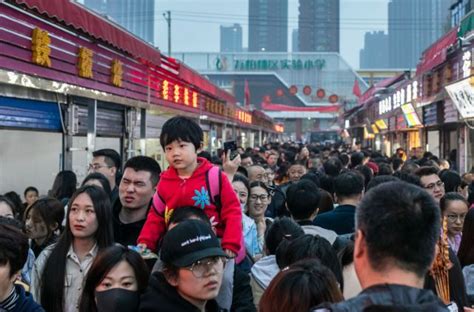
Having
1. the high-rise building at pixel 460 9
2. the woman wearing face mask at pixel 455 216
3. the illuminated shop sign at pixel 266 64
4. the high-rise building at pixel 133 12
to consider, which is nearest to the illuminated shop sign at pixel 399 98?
the high-rise building at pixel 460 9

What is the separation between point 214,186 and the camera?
4219 millimetres

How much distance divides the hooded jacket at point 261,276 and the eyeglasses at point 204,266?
1.02m

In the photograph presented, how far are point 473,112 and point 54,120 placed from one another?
7780 millimetres

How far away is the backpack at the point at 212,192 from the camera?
419 cm

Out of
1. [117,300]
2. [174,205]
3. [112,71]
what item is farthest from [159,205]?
[112,71]

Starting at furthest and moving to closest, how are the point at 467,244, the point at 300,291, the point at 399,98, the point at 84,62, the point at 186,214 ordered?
the point at 399,98, the point at 84,62, the point at 467,244, the point at 186,214, the point at 300,291

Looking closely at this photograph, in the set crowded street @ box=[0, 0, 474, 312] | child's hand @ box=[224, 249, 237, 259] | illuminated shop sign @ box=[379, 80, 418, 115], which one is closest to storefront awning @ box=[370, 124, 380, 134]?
illuminated shop sign @ box=[379, 80, 418, 115]

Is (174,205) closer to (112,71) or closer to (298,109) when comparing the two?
(112,71)

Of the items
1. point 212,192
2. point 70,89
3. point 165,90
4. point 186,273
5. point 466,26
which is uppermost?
point 466,26

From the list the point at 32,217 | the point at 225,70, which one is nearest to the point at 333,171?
the point at 32,217

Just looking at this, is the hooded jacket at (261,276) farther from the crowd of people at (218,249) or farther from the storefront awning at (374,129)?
the storefront awning at (374,129)

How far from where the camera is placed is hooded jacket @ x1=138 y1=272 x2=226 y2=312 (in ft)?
9.24

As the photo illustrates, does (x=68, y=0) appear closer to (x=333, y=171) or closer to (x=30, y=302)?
(x=333, y=171)

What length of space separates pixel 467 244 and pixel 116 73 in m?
7.95
